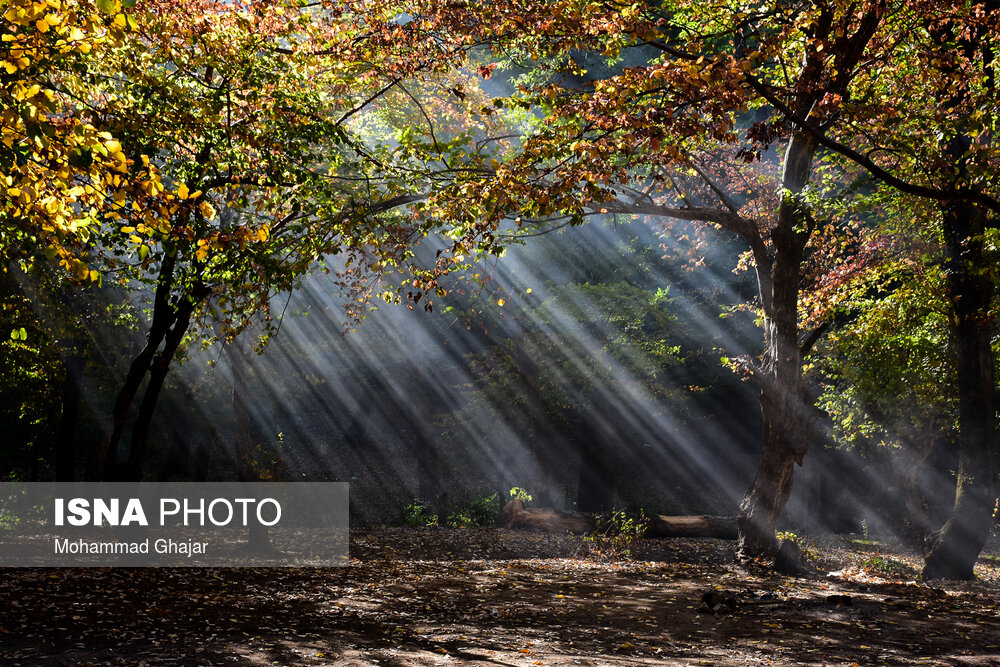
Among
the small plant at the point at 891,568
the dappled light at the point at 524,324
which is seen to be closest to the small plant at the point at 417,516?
the dappled light at the point at 524,324

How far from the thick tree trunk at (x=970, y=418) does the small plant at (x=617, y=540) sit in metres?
5.08

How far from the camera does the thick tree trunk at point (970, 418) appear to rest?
10.9m

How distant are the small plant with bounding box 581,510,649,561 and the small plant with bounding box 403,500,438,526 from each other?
5.16 meters

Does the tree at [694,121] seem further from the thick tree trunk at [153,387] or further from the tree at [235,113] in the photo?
the thick tree trunk at [153,387]

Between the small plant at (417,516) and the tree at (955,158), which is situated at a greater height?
the tree at (955,158)

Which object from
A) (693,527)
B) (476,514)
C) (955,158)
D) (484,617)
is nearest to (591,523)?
(693,527)

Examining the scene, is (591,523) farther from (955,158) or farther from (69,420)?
(69,420)

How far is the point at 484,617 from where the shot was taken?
7391 millimetres

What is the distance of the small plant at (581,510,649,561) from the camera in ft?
43.1

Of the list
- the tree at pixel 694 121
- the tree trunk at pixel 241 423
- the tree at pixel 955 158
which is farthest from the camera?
the tree trunk at pixel 241 423

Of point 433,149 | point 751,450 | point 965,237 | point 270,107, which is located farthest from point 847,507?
point 270,107

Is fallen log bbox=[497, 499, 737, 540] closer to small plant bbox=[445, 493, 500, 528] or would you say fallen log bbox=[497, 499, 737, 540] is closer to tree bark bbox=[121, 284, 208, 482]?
small plant bbox=[445, 493, 500, 528]

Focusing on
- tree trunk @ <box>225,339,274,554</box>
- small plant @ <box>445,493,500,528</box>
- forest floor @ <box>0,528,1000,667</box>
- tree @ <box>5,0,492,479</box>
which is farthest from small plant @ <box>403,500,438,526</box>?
tree @ <box>5,0,492,479</box>

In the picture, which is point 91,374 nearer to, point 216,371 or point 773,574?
point 216,371
